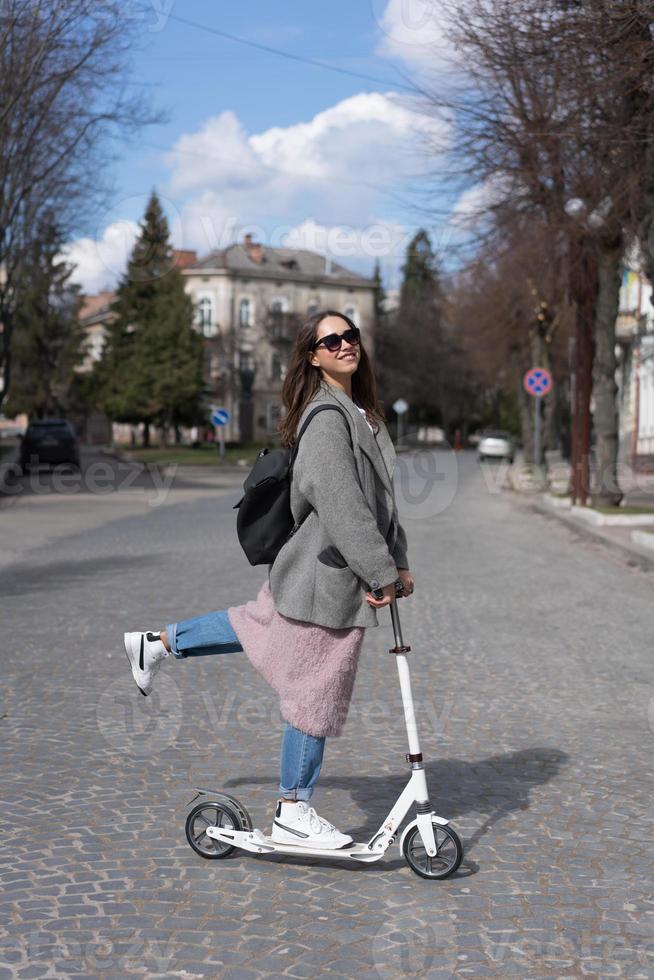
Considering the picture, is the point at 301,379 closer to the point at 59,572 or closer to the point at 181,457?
the point at 59,572

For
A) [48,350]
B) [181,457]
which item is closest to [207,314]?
[48,350]

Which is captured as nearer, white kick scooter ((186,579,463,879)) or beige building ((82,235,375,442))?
white kick scooter ((186,579,463,879))

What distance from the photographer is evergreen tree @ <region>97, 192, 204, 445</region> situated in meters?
69.8

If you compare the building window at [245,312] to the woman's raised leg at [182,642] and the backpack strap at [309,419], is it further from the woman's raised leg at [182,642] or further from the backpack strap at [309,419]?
the backpack strap at [309,419]

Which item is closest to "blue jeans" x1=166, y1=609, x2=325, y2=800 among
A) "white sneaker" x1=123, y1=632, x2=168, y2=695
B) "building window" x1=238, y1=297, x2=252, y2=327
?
"white sneaker" x1=123, y1=632, x2=168, y2=695

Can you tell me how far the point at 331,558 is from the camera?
4.09 meters

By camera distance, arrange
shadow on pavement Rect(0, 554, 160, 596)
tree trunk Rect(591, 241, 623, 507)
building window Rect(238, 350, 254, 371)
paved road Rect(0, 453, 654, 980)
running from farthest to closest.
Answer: building window Rect(238, 350, 254, 371) < tree trunk Rect(591, 241, 623, 507) < shadow on pavement Rect(0, 554, 160, 596) < paved road Rect(0, 453, 654, 980)

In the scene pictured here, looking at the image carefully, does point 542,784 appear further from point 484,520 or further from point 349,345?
point 484,520

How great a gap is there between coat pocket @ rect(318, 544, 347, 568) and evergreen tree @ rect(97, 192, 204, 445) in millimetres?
64526

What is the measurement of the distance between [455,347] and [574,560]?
244 ft

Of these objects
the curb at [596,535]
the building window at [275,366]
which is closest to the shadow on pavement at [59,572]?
the curb at [596,535]

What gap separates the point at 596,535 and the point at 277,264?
264 ft

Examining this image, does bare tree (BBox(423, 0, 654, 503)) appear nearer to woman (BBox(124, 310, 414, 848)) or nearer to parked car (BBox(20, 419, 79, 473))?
woman (BBox(124, 310, 414, 848))

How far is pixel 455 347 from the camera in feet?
292
